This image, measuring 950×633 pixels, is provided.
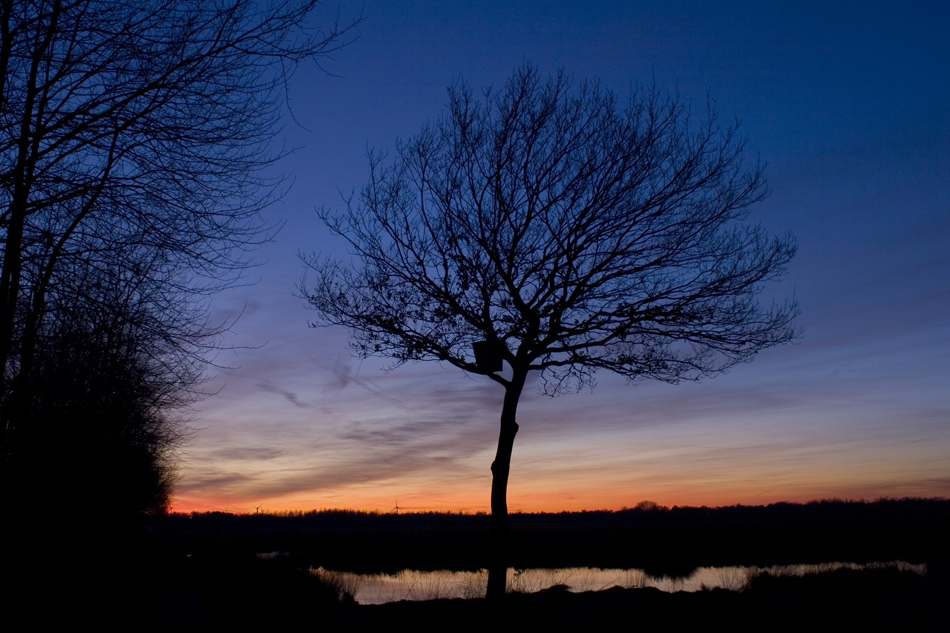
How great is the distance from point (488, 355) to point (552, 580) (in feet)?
42.3

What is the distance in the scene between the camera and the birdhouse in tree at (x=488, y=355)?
36.8ft

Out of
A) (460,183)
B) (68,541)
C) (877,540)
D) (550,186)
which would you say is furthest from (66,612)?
Answer: (877,540)

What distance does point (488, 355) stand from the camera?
11250 mm

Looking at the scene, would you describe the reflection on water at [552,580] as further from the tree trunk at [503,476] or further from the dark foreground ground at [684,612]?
the tree trunk at [503,476]

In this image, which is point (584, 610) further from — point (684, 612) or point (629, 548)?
point (629, 548)

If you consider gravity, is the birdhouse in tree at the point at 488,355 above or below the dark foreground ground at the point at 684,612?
above

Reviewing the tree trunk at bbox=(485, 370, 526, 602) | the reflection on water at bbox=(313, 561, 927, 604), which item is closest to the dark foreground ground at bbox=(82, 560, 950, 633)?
the tree trunk at bbox=(485, 370, 526, 602)

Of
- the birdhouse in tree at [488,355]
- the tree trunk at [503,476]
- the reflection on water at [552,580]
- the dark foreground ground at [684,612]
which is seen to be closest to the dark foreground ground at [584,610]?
the dark foreground ground at [684,612]

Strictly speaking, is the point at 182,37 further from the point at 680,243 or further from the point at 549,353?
the point at 680,243

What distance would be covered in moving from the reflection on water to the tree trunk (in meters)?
5.32

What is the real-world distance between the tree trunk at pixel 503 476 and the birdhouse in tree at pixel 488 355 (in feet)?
1.18

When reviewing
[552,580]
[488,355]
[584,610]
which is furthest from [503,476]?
[552,580]

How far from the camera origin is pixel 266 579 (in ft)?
54.4

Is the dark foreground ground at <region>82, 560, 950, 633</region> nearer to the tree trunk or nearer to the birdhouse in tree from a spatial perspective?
the tree trunk
